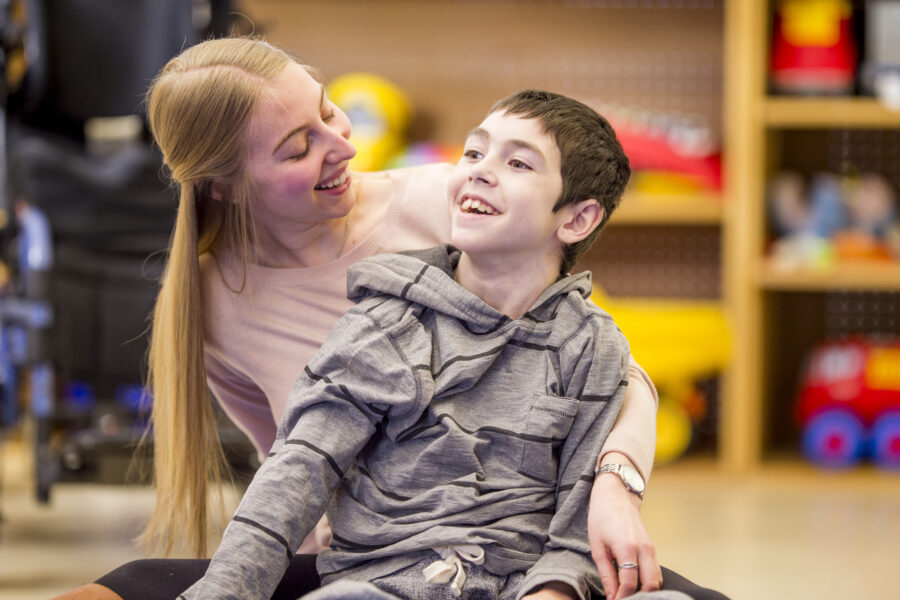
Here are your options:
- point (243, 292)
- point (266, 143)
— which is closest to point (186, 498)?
point (243, 292)

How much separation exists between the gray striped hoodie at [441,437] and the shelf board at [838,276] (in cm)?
204

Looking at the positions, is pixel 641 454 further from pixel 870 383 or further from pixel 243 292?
pixel 870 383

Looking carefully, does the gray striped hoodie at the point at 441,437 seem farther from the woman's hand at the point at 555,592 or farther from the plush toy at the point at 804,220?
the plush toy at the point at 804,220

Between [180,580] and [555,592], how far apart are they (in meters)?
0.37

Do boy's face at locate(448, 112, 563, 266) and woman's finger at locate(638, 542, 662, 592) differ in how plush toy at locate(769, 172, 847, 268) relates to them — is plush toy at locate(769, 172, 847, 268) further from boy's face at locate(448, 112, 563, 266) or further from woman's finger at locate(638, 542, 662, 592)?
woman's finger at locate(638, 542, 662, 592)

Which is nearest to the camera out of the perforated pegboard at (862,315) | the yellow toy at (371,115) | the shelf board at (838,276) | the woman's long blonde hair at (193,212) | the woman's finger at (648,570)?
the woman's finger at (648,570)

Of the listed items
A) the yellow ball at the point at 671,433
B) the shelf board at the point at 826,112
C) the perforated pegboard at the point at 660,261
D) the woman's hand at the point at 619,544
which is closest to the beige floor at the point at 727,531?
Result: the yellow ball at the point at 671,433

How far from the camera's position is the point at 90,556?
2.27m

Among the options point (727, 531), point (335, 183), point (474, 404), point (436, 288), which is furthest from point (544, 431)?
point (727, 531)

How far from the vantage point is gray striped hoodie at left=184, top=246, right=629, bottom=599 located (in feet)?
3.43

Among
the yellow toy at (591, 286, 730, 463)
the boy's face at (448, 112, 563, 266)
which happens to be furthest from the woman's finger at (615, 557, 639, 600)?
the yellow toy at (591, 286, 730, 463)

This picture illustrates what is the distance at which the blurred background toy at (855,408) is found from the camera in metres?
3.06

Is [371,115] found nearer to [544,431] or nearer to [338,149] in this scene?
[338,149]

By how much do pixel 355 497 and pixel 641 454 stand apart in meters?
0.28
